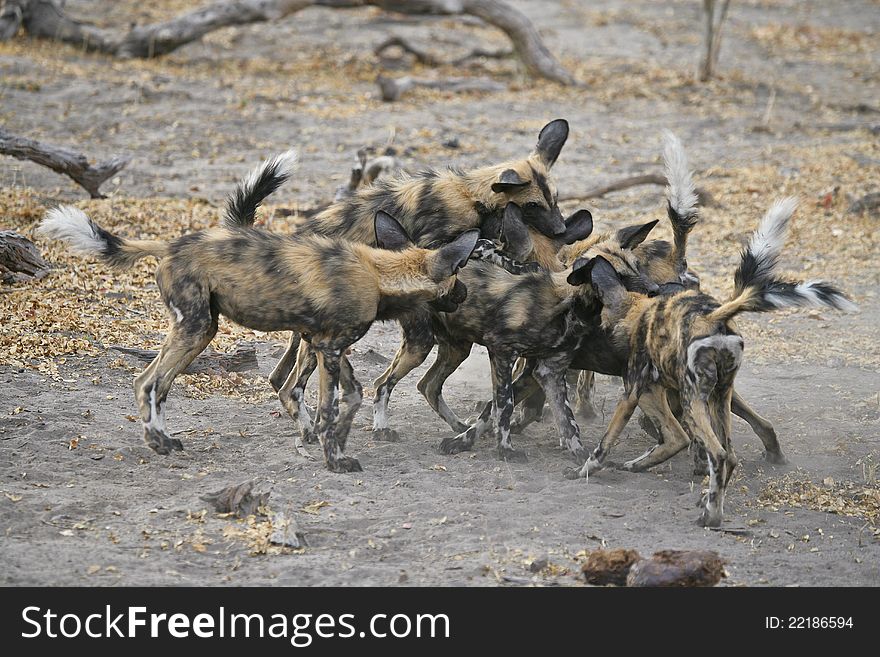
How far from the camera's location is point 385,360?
23.9 ft

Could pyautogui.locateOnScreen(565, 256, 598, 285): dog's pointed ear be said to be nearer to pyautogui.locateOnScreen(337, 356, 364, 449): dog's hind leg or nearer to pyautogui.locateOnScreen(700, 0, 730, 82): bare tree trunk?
pyautogui.locateOnScreen(337, 356, 364, 449): dog's hind leg

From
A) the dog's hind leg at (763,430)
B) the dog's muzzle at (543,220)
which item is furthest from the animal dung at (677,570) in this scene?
the dog's muzzle at (543,220)

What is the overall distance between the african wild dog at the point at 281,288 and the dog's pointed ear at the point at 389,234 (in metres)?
0.19

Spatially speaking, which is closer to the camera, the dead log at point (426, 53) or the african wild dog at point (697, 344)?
the african wild dog at point (697, 344)

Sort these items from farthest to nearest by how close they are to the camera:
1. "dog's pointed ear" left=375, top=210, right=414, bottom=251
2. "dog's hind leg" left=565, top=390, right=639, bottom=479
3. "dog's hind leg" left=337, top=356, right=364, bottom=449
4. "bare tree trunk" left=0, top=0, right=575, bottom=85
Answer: "bare tree trunk" left=0, top=0, right=575, bottom=85 < "dog's pointed ear" left=375, top=210, right=414, bottom=251 < "dog's hind leg" left=337, top=356, right=364, bottom=449 < "dog's hind leg" left=565, top=390, right=639, bottom=479

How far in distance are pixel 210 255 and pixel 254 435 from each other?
40.2 inches

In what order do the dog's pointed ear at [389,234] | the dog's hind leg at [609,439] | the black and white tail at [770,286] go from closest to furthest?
the black and white tail at [770,286]
the dog's hind leg at [609,439]
the dog's pointed ear at [389,234]

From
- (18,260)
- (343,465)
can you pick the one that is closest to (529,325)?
(343,465)

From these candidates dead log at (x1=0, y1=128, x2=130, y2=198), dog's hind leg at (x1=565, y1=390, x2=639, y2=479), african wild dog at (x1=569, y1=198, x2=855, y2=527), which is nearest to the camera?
african wild dog at (x1=569, y1=198, x2=855, y2=527)

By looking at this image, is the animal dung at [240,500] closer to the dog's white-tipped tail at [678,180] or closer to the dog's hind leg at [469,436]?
the dog's hind leg at [469,436]

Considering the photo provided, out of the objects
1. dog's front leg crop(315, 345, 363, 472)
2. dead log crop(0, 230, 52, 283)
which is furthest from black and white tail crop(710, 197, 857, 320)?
dead log crop(0, 230, 52, 283)

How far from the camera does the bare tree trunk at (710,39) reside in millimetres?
15109

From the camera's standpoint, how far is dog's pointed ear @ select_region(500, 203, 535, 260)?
20.1 ft
